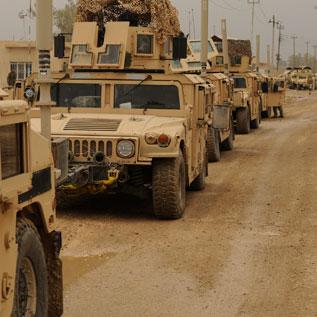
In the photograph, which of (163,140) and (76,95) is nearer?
(163,140)

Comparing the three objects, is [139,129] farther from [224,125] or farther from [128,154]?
[224,125]

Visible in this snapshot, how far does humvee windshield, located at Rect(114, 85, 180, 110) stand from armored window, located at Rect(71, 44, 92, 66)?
109 cm

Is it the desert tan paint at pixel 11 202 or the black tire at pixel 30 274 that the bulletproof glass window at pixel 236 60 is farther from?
the desert tan paint at pixel 11 202

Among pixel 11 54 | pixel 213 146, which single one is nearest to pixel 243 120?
pixel 213 146

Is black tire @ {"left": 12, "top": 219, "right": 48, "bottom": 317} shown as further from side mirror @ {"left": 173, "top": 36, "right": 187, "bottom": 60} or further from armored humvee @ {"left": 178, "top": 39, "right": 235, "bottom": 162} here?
armored humvee @ {"left": 178, "top": 39, "right": 235, "bottom": 162}

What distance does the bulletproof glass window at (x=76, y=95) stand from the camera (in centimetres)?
1102

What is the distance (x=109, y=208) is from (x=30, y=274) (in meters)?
6.11

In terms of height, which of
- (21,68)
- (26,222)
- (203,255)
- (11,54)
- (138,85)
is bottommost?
(203,255)

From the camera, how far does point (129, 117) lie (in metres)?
10.4

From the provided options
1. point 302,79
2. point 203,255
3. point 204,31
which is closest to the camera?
point 203,255

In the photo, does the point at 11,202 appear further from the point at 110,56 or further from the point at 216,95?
the point at 216,95

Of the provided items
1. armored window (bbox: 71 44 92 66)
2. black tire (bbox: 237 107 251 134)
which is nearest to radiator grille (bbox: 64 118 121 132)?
armored window (bbox: 71 44 92 66)

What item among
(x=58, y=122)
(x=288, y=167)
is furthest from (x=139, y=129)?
(x=288, y=167)

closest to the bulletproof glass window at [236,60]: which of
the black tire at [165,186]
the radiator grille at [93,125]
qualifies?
the radiator grille at [93,125]
